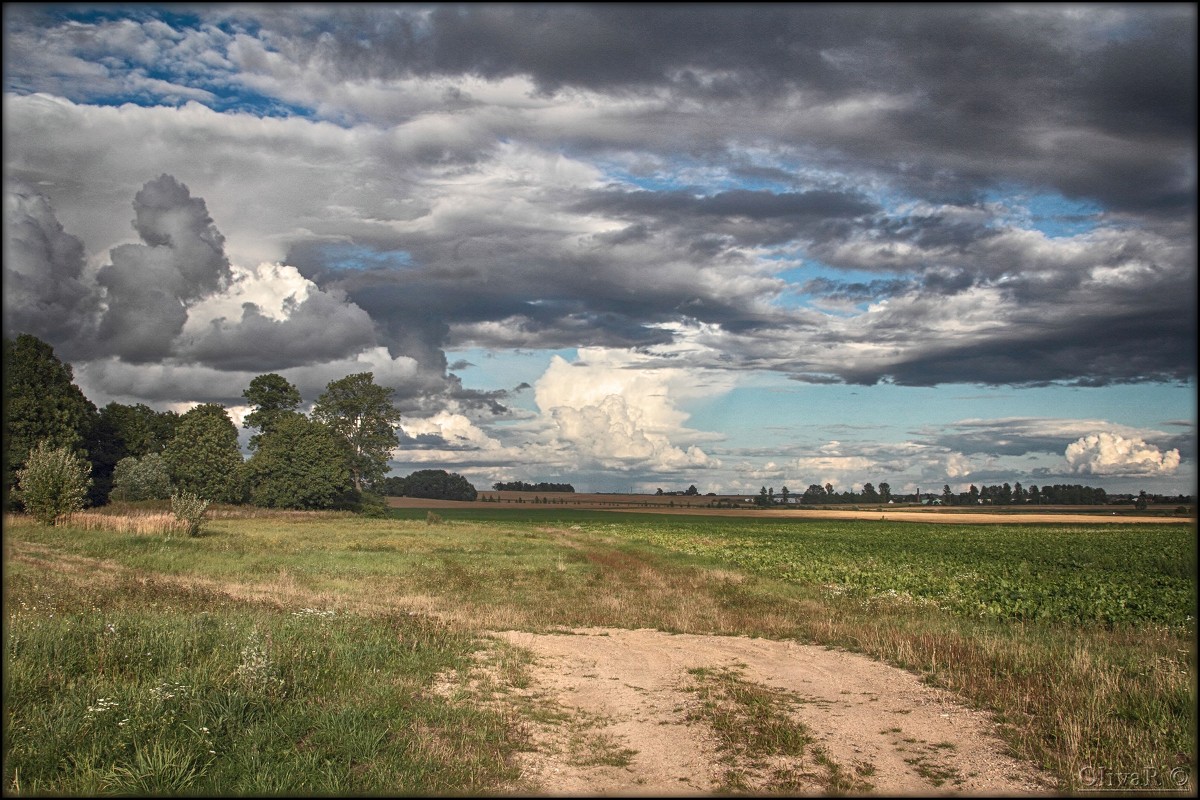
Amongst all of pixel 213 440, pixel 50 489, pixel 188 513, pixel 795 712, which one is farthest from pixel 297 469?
pixel 795 712

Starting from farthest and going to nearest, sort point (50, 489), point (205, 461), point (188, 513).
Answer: point (205, 461) < point (188, 513) < point (50, 489)

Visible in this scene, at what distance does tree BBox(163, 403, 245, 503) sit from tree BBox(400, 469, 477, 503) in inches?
3334

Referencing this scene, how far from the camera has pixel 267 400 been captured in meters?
97.2

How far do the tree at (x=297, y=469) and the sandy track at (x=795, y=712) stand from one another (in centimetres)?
7241

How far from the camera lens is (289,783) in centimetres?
732

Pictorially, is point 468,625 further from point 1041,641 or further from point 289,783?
point 1041,641

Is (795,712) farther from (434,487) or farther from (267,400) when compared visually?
(434,487)

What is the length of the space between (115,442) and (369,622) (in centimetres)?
8172

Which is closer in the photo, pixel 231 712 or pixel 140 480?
pixel 231 712

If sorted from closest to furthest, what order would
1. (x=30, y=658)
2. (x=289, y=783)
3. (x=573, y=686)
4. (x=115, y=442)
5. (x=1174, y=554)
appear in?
(x=289, y=783)
(x=30, y=658)
(x=573, y=686)
(x=1174, y=554)
(x=115, y=442)

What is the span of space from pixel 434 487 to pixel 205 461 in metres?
89.8

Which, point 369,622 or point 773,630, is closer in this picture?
point 369,622

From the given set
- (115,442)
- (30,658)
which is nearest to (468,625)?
(30,658)

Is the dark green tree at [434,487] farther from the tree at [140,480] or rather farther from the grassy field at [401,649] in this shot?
the grassy field at [401,649]
